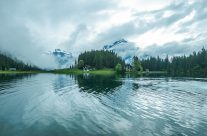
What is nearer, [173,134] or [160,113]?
[173,134]

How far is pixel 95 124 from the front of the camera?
A: 1294 inches

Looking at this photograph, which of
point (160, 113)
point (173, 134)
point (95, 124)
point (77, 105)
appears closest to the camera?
point (173, 134)

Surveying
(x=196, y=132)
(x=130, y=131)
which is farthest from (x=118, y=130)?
(x=196, y=132)

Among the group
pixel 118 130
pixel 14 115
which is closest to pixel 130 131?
pixel 118 130

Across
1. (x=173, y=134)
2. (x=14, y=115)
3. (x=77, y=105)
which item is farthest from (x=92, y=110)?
(x=173, y=134)

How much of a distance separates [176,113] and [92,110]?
14.2 metres

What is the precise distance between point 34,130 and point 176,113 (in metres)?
23.2

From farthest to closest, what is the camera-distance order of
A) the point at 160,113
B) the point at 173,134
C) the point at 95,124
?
the point at 160,113 → the point at 95,124 → the point at 173,134

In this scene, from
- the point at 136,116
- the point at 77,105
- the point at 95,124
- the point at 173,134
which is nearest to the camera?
the point at 173,134

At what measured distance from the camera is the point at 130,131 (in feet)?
97.4

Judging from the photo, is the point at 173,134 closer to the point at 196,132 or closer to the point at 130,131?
the point at 196,132

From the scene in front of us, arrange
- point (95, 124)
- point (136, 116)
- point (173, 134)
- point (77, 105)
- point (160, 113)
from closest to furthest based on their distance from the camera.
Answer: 1. point (173, 134)
2. point (95, 124)
3. point (136, 116)
4. point (160, 113)
5. point (77, 105)

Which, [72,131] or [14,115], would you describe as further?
[14,115]

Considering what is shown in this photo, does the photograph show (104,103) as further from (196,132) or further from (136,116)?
(196,132)
